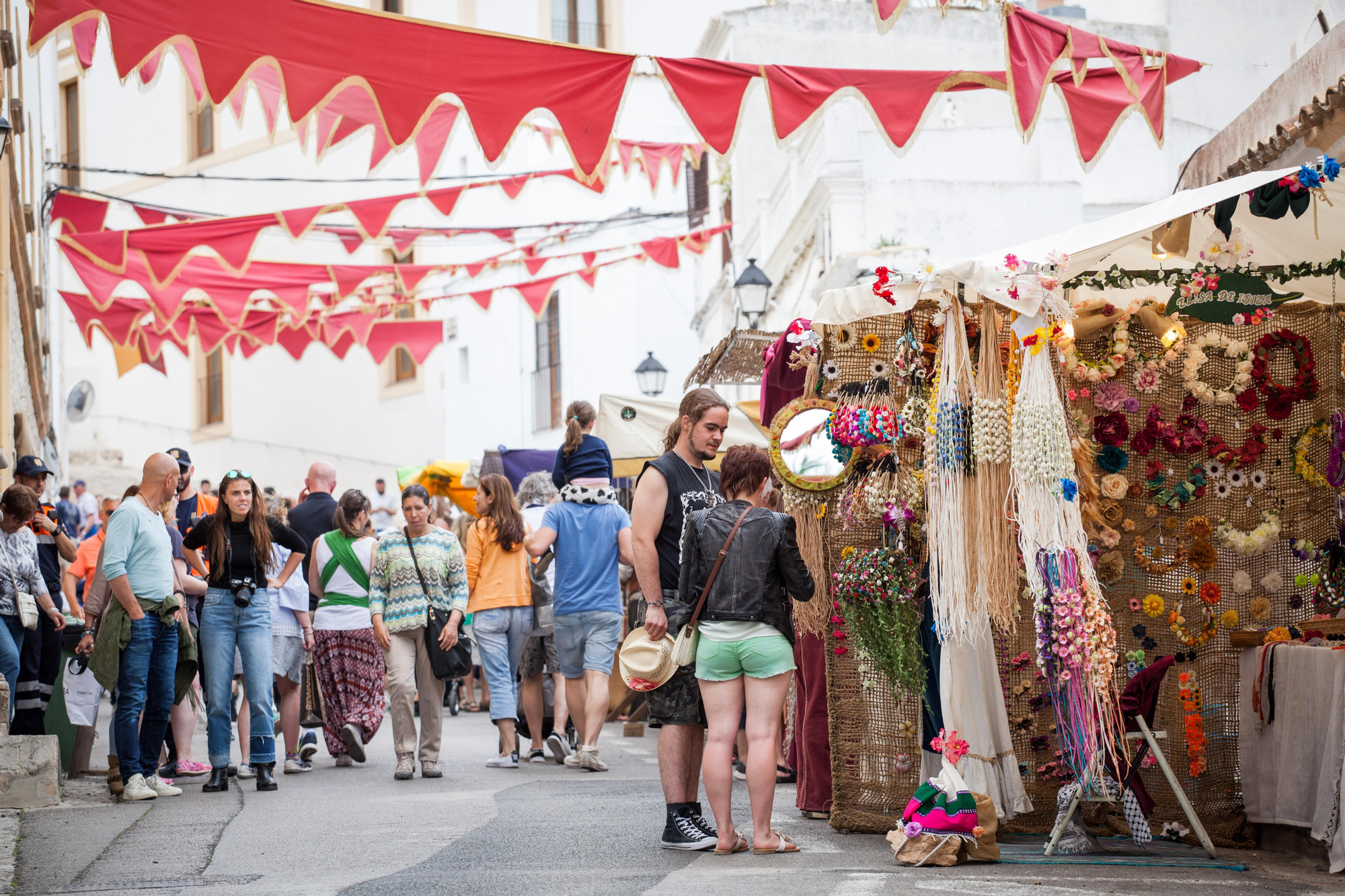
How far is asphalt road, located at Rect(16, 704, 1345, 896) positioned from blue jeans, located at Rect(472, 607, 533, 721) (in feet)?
4.73

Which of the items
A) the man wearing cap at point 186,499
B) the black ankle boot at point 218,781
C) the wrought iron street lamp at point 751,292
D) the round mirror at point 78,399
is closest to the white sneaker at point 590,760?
the black ankle boot at point 218,781

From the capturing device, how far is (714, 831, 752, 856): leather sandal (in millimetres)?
6496

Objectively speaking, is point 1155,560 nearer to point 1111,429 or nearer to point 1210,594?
point 1210,594

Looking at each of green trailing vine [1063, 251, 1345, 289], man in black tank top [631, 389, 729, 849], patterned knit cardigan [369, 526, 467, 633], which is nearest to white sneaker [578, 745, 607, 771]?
patterned knit cardigan [369, 526, 467, 633]

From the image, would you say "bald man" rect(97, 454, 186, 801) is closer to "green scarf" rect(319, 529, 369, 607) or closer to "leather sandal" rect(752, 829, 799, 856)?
"green scarf" rect(319, 529, 369, 607)

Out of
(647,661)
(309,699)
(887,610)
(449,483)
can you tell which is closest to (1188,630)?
(887,610)

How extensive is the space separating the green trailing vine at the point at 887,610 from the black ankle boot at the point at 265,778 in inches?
156

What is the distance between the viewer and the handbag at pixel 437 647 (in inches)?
386

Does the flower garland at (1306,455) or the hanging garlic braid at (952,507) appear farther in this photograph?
the flower garland at (1306,455)

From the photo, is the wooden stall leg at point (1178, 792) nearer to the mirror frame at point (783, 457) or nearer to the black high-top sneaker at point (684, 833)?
the mirror frame at point (783, 457)

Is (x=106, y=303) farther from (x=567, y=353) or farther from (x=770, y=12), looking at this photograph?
(x=567, y=353)

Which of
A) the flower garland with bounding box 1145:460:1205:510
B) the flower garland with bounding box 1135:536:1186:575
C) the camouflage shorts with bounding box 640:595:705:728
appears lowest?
the camouflage shorts with bounding box 640:595:705:728

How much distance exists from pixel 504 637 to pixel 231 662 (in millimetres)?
2214

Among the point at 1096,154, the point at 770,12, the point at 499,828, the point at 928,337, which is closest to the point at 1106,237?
the point at 928,337
